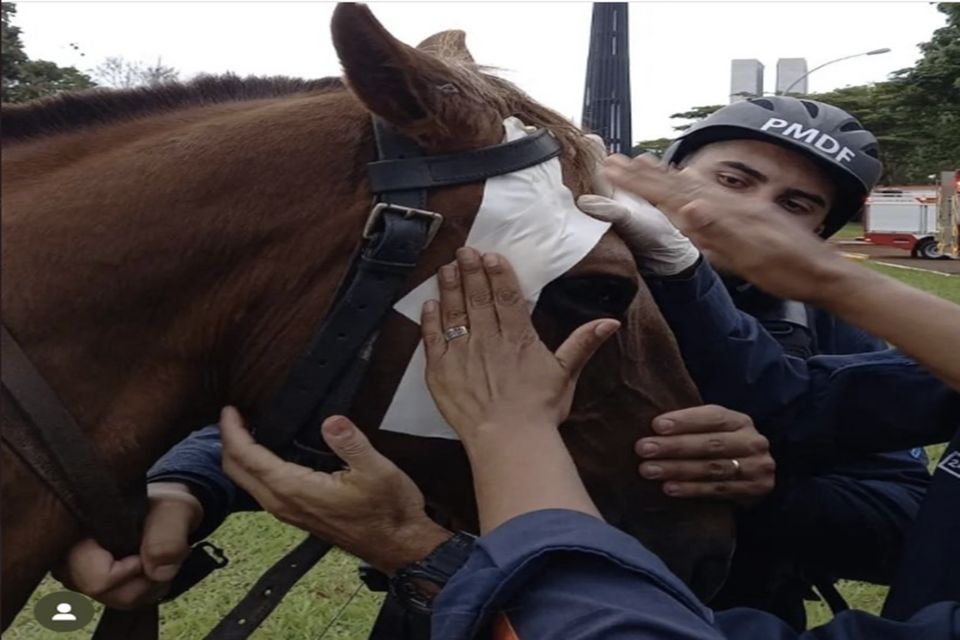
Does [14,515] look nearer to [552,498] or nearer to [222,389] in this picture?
[222,389]

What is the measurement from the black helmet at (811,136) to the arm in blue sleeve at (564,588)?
172 cm

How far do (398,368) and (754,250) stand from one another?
605 millimetres

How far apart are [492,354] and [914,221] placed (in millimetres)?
25995

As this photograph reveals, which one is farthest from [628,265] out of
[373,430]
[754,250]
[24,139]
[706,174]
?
[706,174]

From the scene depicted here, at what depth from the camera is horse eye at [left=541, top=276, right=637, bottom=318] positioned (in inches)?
63.7

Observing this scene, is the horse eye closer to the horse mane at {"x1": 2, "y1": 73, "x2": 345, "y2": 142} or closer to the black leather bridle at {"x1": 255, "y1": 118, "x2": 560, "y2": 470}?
the black leather bridle at {"x1": 255, "y1": 118, "x2": 560, "y2": 470}

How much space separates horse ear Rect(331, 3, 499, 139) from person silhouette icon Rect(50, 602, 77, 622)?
1.01 m

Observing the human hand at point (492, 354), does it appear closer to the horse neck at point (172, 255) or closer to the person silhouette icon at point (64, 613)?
the horse neck at point (172, 255)

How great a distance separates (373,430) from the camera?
5.36ft

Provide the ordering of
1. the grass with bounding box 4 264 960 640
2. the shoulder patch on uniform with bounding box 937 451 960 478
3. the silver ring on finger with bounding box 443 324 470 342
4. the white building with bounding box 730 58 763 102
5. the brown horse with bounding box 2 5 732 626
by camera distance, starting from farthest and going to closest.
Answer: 1. the white building with bounding box 730 58 763 102
2. the grass with bounding box 4 264 960 640
3. the shoulder patch on uniform with bounding box 937 451 960 478
4. the silver ring on finger with bounding box 443 324 470 342
5. the brown horse with bounding box 2 5 732 626

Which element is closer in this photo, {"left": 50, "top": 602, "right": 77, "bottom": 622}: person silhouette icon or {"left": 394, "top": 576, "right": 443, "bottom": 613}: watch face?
{"left": 394, "top": 576, "right": 443, "bottom": 613}: watch face

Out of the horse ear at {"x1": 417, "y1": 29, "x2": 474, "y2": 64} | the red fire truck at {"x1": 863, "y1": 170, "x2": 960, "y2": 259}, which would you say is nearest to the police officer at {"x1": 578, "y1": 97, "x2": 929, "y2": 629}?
the horse ear at {"x1": 417, "y1": 29, "x2": 474, "y2": 64}

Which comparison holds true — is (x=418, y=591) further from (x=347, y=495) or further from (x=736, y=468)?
(x=736, y=468)

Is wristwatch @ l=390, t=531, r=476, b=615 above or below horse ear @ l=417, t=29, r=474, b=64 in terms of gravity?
below
